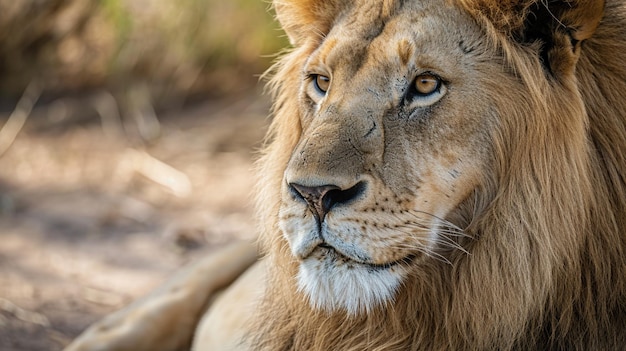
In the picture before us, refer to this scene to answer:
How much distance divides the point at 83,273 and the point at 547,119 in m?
3.81

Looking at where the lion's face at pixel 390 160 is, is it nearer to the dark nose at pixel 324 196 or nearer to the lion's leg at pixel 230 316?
the dark nose at pixel 324 196

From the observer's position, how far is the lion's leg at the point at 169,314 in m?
4.54

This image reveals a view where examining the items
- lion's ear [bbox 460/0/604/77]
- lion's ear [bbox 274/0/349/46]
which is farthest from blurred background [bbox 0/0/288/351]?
lion's ear [bbox 460/0/604/77]

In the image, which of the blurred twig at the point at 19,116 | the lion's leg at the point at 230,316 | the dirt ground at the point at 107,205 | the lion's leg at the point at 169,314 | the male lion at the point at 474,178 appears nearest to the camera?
the male lion at the point at 474,178

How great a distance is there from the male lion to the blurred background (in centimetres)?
292

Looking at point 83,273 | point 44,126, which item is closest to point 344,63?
point 83,273

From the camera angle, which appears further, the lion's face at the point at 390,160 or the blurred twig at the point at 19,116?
the blurred twig at the point at 19,116

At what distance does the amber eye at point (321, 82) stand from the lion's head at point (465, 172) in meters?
0.16

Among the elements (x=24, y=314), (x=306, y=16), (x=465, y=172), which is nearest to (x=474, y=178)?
(x=465, y=172)

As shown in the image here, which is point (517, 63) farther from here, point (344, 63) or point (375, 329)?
point (375, 329)

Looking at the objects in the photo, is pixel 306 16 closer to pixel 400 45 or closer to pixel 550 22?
pixel 400 45

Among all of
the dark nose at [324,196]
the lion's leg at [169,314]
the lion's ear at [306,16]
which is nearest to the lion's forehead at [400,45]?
the lion's ear at [306,16]

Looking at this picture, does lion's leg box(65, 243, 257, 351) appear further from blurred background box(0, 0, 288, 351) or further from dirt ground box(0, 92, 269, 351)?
blurred background box(0, 0, 288, 351)

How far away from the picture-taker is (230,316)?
4.38 metres
